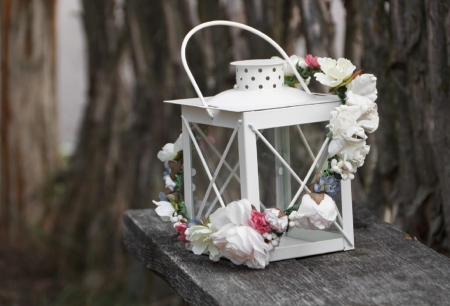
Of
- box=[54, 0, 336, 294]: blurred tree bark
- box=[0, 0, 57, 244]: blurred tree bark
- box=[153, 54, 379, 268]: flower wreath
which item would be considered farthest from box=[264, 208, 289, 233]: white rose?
box=[0, 0, 57, 244]: blurred tree bark

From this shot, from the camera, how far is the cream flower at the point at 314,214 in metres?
1.04

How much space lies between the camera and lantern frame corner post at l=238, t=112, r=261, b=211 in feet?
3.50

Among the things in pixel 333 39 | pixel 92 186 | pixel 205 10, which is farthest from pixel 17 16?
pixel 333 39

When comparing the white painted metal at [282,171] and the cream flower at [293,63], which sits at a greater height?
the cream flower at [293,63]

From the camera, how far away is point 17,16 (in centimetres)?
335

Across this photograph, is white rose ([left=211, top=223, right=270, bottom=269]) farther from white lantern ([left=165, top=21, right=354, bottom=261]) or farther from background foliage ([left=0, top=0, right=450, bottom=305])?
background foliage ([left=0, top=0, right=450, bottom=305])

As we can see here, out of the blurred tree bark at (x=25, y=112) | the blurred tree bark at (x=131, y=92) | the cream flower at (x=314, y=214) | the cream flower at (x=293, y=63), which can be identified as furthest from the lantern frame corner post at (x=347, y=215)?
the blurred tree bark at (x=25, y=112)

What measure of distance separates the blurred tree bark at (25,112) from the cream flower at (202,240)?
7.92 ft

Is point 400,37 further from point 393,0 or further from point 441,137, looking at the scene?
point 441,137

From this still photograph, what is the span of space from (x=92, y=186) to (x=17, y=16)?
108cm

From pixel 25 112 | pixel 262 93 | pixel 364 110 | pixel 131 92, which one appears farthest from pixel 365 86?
pixel 25 112

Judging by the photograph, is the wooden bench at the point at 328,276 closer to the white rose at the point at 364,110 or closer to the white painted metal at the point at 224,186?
the white painted metal at the point at 224,186

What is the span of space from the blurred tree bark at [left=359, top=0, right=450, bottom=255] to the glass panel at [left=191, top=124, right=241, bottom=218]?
458 mm

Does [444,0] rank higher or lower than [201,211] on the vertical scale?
higher
